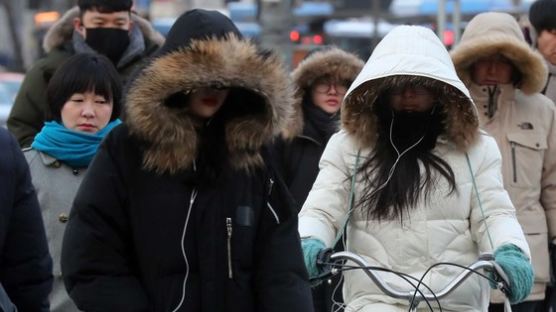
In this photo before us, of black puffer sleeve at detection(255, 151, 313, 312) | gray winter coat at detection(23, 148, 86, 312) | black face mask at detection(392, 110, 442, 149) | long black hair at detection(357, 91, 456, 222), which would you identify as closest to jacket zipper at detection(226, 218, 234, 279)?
black puffer sleeve at detection(255, 151, 313, 312)

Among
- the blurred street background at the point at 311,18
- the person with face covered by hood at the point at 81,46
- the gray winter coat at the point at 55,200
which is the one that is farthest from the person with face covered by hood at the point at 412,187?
the blurred street background at the point at 311,18

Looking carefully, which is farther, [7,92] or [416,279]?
[7,92]

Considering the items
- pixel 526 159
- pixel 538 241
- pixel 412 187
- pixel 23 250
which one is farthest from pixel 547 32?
pixel 23 250

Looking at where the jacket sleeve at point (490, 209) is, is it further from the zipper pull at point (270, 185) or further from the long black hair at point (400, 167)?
the zipper pull at point (270, 185)

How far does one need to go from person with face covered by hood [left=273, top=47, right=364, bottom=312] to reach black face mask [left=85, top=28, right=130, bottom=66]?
3.28ft

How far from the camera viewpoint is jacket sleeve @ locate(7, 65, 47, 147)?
7.86 meters

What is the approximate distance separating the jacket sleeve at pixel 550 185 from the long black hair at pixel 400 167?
1.75 m

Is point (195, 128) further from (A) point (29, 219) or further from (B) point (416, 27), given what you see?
(B) point (416, 27)

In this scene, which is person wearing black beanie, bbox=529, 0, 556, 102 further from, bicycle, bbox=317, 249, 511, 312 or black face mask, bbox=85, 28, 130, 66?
bicycle, bbox=317, 249, 511, 312

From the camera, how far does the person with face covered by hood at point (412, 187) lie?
17.4ft

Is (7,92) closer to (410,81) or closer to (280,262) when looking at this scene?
(410,81)

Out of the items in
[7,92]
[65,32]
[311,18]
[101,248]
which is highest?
[101,248]

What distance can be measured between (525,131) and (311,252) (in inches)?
94.3

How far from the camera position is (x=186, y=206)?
15.2 ft
